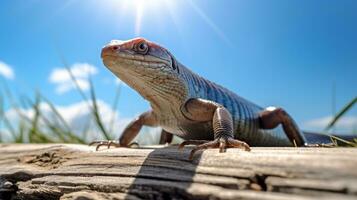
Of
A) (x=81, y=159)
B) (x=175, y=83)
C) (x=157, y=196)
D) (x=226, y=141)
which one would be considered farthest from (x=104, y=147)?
(x=157, y=196)

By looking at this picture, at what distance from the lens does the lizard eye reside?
146 inches

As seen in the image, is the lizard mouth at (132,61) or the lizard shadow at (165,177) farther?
the lizard mouth at (132,61)

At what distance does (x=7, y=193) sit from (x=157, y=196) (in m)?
1.85

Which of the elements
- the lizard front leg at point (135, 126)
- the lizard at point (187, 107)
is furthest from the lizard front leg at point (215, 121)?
the lizard front leg at point (135, 126)

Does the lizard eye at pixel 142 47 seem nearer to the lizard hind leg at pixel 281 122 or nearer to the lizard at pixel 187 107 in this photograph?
the lizard at pixel 187 107

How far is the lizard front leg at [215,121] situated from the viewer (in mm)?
2982

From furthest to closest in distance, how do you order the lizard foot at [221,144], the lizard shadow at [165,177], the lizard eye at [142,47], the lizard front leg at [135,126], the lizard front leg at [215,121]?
the lizard front leg at [135,126] → the lizard eye at [142,47] → the lizard front leg at [215,121] → the lizard foot at [221,144] → the lizard shadow at [165,177]

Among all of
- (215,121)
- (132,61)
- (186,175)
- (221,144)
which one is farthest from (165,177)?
(132,61)

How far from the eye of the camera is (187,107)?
4223 mm

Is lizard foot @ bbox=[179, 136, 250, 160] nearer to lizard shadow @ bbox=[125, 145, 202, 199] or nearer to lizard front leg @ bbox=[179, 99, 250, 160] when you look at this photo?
lizard front leg @ bbox=[179, 99, 250, 160]

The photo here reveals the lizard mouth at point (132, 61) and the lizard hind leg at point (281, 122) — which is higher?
the lizard hind leg at point (281, 122)

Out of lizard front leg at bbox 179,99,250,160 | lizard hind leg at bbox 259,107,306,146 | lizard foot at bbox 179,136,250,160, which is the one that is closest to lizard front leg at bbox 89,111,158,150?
lizard front leg at bbox 179,99,250,160

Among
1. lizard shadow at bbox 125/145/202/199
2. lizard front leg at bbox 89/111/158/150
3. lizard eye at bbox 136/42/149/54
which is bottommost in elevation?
lizard shadow at bbox 125/145/202/199

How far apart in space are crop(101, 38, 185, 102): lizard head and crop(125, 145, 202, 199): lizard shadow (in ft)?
3.21
